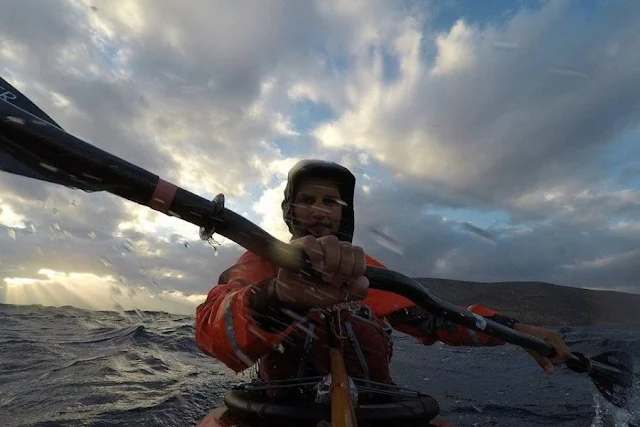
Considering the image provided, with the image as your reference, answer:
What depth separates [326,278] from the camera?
1.54 metres

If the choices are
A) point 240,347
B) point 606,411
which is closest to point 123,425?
point 240,347

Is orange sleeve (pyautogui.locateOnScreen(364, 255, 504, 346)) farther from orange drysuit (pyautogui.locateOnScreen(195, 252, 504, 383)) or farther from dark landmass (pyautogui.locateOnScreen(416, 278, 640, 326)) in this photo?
dark landmass (pyautogui.locateOnScreen(416, 278, 640, 326))

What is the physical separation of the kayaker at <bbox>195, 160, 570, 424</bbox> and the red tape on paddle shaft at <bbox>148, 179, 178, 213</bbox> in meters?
0.49

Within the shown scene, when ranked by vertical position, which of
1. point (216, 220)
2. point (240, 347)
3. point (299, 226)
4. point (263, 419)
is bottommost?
point (263, 419)

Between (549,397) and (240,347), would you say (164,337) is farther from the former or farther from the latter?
(240,347)

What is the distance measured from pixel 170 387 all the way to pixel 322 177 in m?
5.18

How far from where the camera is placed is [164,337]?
13000mm

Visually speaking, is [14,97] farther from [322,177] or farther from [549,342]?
[549,342]

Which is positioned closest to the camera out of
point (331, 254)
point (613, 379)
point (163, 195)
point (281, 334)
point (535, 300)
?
point (163, 195)

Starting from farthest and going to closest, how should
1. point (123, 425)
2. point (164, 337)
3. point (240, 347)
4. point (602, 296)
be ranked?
point (602, 296), point (164, 337), point (123, 425), point (240, 347)

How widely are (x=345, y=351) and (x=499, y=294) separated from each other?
33729 millimetres

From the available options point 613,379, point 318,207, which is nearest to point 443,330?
point 318,207

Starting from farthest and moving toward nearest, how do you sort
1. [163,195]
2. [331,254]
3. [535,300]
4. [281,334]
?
[535,300]
[281,334]
[331,254]
[163,195]

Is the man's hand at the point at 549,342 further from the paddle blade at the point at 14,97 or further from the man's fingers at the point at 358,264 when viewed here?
the paddle blade at the point at 14,97
